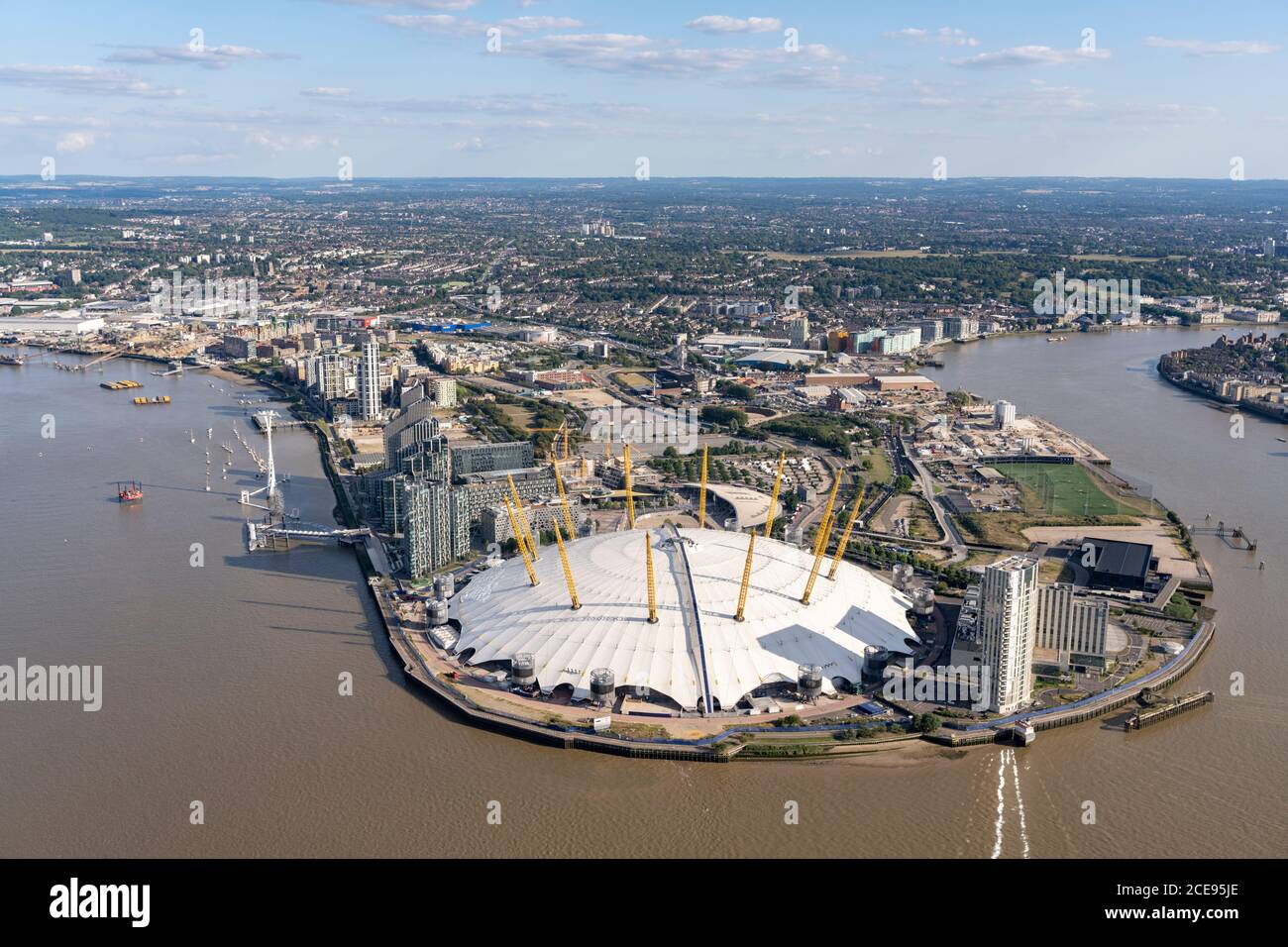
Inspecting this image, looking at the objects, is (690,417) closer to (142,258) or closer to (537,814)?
(537,814)

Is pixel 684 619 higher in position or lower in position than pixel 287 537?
lower

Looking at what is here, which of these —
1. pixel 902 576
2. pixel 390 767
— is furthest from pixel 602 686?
pixel 902 576

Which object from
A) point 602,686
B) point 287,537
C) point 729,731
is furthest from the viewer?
point 287,537

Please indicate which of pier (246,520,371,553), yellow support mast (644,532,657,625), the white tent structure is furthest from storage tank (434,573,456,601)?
pier (246,520,371,553)

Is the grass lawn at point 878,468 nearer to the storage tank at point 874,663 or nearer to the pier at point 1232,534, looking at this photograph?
the pier at point 1232,534

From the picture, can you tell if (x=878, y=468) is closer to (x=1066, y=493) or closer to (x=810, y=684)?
(x=1066, y=493)

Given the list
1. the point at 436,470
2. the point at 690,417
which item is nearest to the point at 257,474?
the point at 436,470

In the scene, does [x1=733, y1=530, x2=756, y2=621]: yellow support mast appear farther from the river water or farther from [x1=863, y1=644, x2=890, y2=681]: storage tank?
the river water
